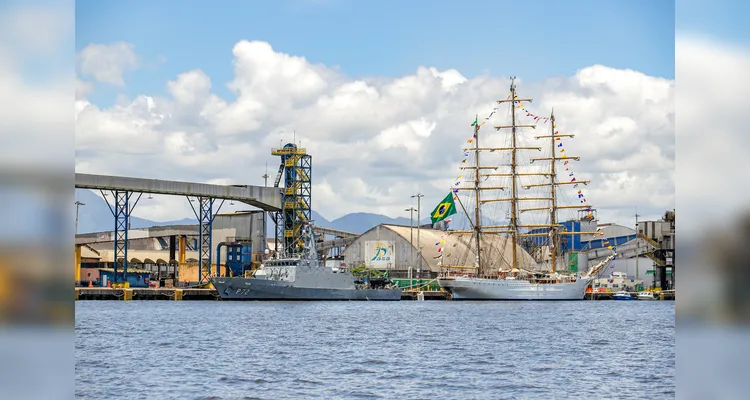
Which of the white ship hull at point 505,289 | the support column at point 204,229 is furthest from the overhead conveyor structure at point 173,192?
the white ship hull at point 505,289

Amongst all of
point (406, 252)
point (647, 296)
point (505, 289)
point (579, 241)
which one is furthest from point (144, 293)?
point (579, 241)

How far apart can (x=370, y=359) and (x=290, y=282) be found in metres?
79.6

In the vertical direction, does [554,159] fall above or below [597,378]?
above

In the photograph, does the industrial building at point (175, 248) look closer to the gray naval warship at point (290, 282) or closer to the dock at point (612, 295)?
the gray naval warship at point (290, 282)

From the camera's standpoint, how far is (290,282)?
121875 mm

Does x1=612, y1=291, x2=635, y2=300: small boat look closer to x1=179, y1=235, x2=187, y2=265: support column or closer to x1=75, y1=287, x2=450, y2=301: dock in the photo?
x1=75, y1=287, x2=450, y2=301: dock

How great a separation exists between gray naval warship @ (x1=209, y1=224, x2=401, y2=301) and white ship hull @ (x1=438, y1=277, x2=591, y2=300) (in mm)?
22518

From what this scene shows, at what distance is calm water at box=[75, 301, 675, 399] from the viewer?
107ft

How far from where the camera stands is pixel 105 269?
477 feet
